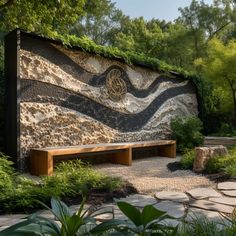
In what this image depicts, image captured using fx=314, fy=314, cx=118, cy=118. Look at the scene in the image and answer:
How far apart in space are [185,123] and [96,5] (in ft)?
15.4

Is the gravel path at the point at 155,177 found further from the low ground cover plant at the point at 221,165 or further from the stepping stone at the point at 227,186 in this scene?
the low ground cover plant at the point at 221,165

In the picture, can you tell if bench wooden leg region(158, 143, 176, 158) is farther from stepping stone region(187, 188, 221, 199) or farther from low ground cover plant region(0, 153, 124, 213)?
low ground cover plant region(0, 153, 124, 213)

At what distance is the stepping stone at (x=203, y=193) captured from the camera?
4.09 metres

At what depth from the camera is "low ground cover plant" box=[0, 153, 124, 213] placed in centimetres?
342

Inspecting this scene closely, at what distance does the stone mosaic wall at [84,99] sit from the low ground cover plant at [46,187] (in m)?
1.49

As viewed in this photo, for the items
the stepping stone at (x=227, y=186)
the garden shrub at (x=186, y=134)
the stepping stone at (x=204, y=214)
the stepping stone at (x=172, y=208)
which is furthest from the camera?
the garden shrub at (x=186, y=134)

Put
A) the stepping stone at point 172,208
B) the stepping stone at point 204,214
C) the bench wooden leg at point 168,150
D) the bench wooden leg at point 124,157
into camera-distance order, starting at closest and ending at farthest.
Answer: the stepping stone at point 204,214, the stepping stone at point 172,208, the bench wooden leg at point 124,157, the bench wooden leg at point 168,150

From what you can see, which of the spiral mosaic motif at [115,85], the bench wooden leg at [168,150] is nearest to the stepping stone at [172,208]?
the spiral mosaic motif at [115,85]

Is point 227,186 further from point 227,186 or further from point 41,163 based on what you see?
point 41,163

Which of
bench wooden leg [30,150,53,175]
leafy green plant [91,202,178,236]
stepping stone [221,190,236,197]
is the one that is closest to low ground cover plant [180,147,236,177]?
stepping stone [221,190,236,197]

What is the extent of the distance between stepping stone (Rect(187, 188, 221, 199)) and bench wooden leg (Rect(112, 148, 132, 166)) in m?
2.76

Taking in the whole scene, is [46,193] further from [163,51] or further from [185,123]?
[163,51]

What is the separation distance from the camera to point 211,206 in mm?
3611

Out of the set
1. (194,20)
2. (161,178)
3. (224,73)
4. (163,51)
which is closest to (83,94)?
(161,178)
